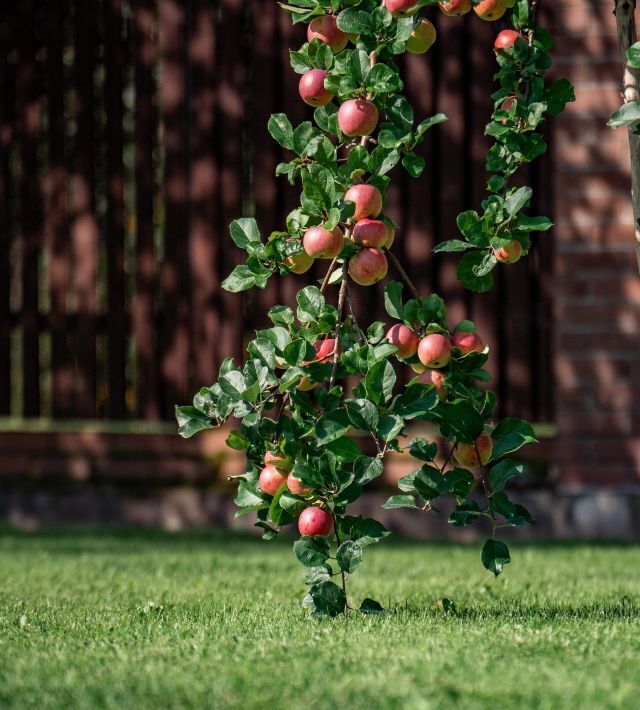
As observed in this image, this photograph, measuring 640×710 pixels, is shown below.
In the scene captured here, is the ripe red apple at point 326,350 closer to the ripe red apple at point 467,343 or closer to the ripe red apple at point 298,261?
the ripe red apple at point 298,261

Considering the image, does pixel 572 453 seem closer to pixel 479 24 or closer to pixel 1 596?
pixel 479 24

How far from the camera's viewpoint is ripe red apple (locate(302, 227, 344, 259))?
9.63 ft

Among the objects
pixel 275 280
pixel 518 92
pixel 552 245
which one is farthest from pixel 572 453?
pixel 518 92

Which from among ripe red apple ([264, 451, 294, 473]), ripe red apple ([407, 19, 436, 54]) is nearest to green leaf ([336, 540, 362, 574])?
ripe red apple ([264, 451, 294, 473])

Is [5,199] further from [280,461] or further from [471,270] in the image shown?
[471,270]

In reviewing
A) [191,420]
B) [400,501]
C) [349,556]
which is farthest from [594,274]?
[191,420]

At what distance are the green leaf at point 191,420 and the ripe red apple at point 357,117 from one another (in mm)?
781

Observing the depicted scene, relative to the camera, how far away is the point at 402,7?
9.80 feet

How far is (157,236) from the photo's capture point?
701 centimetres

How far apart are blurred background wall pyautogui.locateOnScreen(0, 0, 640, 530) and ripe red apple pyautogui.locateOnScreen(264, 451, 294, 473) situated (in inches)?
121

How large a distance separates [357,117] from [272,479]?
914mm

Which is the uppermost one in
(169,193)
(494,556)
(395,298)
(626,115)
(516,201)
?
(169,193)

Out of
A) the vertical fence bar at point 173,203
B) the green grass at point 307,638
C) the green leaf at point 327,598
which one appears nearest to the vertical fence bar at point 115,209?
the vertical fence bar at point 173,203

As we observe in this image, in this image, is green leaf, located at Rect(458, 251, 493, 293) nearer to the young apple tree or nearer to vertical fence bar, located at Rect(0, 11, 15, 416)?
the young apple tree
